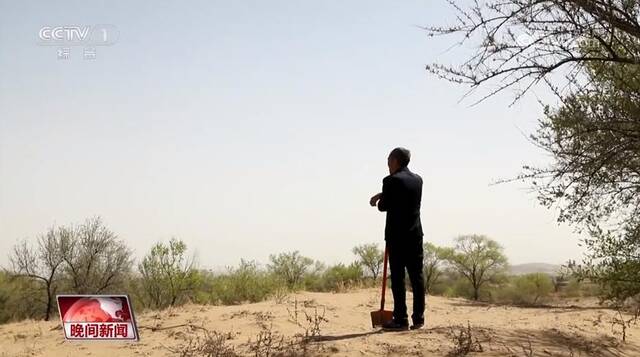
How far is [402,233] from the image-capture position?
6258 mm

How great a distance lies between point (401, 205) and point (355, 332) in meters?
1.58

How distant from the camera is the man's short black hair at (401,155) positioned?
21.4ft

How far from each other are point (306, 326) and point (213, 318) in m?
1.82

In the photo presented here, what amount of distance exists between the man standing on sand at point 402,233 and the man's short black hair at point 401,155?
140 mm

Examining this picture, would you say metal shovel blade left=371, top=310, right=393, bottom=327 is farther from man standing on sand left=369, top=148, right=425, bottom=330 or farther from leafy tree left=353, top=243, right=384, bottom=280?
leafy tree left=353, top=243, right=384, bottom=280

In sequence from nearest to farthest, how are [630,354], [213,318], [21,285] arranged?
[630,354]
[213,318]
[21,285]

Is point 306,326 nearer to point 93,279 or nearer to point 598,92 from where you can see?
point 598,92

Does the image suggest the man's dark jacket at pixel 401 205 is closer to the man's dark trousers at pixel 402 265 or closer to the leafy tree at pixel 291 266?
the man's dark trousers at pixel 402 265

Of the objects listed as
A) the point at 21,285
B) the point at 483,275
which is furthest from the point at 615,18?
the point at 483,275

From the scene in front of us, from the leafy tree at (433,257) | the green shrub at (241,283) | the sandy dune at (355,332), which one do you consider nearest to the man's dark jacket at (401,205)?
the sandy dune at (355,332)

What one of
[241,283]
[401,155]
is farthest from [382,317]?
[241,283]

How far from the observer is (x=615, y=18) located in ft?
21.6

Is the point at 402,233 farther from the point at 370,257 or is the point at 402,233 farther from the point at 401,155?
the point at 370,257

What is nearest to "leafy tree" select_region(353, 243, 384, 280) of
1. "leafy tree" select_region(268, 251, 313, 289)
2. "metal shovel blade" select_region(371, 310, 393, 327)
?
"leafy tree" select_region(268, 251, 313, 289)
